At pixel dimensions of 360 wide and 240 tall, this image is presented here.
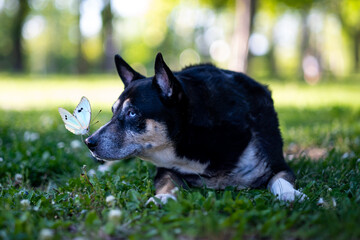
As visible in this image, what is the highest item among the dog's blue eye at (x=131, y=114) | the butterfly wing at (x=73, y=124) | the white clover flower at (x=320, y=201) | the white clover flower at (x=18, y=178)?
the dog's blue eye at (x=131, y=114)

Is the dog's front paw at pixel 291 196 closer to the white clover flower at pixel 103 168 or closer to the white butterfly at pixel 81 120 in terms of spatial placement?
the white butterfly at pixel 81 120

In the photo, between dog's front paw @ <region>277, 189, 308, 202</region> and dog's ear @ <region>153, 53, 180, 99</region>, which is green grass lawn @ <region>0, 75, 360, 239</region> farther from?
dog's ear @ <region>153, 53, 180, 99</region>

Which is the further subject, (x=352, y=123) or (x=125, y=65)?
(x=352, y=123)

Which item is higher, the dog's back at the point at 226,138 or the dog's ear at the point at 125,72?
the dog's ear at the point at 125,72

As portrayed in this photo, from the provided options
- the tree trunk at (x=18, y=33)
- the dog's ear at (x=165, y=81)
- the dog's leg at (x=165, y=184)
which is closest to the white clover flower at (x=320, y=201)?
the dog's leg at (x=165, y=184)

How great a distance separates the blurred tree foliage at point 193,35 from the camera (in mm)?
19188

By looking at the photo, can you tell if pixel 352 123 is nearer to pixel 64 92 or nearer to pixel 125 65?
pixel 125 65

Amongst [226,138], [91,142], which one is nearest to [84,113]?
[91,142]

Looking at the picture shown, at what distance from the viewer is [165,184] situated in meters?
3.19

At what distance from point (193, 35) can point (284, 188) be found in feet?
141

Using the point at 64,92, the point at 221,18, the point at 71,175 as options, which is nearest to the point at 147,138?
the point at 71,175

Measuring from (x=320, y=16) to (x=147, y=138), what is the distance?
2453 centimetres

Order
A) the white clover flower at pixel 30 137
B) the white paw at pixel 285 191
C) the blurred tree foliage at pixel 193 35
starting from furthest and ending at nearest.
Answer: the blurred tree foliage at pixel 193 35, the white clover flower at pixel 30 137, the white paw at pixel 285 191

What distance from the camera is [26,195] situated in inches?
119
